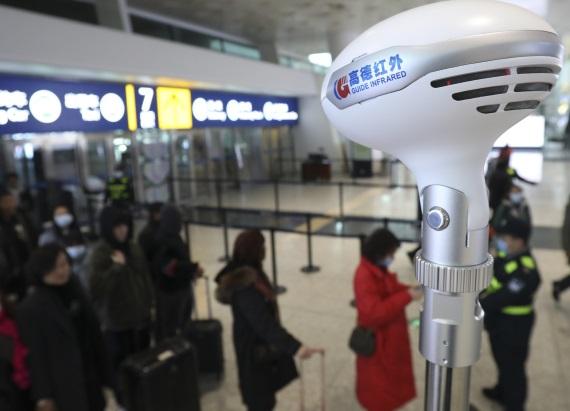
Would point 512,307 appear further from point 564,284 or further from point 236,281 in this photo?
point 564,284

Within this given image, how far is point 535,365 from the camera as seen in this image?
3914 mm

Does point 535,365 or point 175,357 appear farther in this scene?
point 535,365

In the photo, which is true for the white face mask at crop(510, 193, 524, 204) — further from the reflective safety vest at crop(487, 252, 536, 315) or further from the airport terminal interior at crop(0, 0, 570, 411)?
the reflective safety vest at crop(487, 252, 536, 315)

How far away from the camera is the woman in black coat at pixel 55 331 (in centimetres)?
253

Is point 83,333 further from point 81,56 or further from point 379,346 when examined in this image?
point 81,56

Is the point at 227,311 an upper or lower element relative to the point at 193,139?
lower

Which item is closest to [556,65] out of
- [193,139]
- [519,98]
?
[519,98]

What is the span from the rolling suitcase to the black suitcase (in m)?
0.59

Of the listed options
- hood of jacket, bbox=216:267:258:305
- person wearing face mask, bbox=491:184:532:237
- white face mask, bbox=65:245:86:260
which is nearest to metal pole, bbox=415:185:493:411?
hood of jacket, bbox=216:267:258:305

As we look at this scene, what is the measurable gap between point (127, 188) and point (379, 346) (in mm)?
6299

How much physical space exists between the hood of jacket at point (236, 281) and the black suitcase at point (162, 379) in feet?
3.07

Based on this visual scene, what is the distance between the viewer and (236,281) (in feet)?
8.14

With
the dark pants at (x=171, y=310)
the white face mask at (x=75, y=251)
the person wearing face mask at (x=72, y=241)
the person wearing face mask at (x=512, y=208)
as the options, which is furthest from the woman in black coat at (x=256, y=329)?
the person wearing face mask at (x=512, y=208)

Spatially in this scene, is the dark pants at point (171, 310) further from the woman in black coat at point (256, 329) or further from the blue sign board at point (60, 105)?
the blue sign board at point (60, 105)
